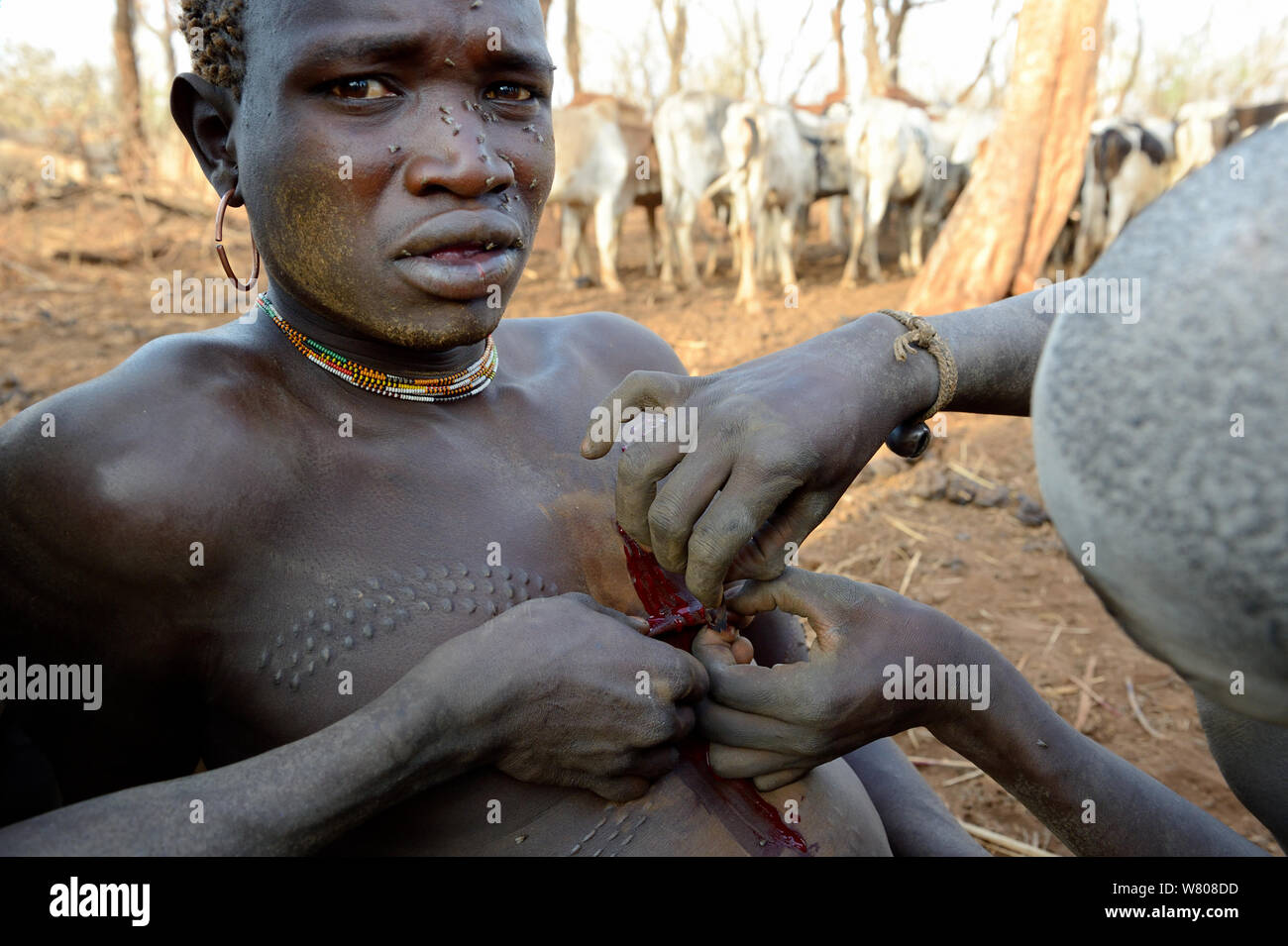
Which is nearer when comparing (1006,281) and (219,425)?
(219,425)

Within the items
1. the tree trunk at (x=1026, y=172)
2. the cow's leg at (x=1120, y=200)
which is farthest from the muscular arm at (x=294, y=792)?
the cow's leg at (x=1120, y=200)

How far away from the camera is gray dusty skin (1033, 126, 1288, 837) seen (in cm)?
63

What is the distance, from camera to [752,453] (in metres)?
1.41

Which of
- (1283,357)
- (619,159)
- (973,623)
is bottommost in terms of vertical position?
(973,623)

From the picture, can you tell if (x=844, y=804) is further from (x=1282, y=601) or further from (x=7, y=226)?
(x=7, y=226)

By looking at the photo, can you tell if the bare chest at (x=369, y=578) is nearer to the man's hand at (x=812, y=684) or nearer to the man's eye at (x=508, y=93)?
the man's hand at (x=812, y=684)

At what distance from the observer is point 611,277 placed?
12.5 m

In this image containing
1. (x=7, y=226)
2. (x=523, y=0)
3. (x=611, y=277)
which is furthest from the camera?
(x=611, y=277)

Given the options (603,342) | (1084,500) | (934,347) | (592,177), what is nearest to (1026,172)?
(592,177)

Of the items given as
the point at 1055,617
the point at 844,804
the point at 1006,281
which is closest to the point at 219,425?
the point at 844,804

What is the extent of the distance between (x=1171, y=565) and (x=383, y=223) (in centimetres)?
123

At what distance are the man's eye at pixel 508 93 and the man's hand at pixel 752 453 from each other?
564 millimetres

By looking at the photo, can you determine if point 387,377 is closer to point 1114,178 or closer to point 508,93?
point 508,93

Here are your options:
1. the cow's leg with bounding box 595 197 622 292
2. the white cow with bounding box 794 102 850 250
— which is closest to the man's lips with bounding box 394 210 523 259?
the cow's leg with bounding box 595 197 622 292
